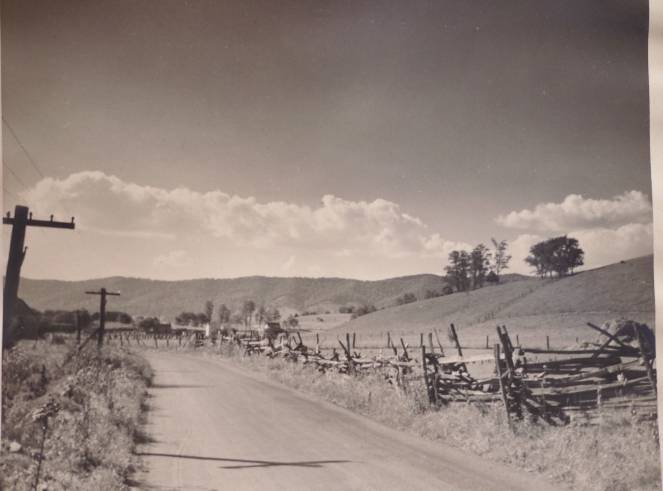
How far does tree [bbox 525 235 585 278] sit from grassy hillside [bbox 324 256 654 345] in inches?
20.1

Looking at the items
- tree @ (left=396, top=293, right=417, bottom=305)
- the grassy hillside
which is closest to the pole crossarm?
the grassy hillside

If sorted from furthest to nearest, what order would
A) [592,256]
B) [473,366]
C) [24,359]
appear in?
[473,366]
[592,256]
[24,359]

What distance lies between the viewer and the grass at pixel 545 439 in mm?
6031

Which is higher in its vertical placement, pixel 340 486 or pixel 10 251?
pixel 10 251

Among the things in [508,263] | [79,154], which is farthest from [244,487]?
[508,263]

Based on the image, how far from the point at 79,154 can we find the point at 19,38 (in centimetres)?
167

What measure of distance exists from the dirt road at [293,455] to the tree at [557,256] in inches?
174

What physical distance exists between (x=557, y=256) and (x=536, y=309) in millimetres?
15886

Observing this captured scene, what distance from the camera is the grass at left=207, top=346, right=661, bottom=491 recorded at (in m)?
6.03

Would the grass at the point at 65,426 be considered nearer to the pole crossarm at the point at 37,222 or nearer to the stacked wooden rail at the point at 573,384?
the pole crossarm at the point at 37,222

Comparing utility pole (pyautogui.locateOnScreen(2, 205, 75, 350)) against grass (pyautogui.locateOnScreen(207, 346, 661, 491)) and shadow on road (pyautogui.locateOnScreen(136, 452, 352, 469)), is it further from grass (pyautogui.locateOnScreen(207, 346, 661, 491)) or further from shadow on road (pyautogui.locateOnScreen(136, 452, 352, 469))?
grass (pyautogui.locateOnScreen(207, 346, 661, 491))

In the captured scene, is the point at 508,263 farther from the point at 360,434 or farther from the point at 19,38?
the point at 19,38

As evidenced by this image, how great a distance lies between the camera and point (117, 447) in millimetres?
7055

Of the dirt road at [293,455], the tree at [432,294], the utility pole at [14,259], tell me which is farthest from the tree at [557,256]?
the tree at [432,294]
